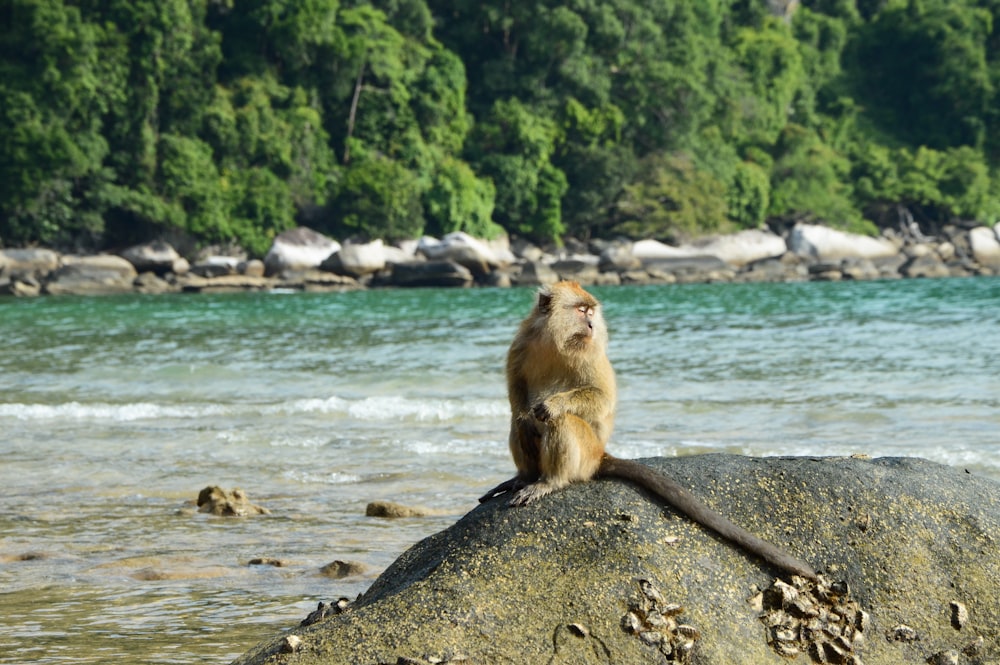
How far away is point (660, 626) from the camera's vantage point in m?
3.89

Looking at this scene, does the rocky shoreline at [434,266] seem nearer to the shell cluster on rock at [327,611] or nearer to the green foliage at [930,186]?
the green foliage at [930,186]

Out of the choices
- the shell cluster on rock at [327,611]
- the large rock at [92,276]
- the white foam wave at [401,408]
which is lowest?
the large rock at [92,276]

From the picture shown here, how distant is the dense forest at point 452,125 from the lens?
5028cm

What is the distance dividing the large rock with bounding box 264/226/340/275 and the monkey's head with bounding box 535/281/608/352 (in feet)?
146

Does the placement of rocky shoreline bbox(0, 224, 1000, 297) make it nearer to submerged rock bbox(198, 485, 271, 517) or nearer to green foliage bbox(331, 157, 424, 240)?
green foliage bbox(331, 157, 424, 240)

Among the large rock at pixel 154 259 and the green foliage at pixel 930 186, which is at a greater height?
the green foliage at pixel 930 186

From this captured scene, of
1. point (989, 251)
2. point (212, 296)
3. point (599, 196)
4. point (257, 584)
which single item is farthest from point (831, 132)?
point (257, 584)

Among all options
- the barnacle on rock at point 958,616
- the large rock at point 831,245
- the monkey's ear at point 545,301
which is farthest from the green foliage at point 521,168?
the barnacle on rock at point 958,616

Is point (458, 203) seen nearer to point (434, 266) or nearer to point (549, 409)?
point (434, 266)

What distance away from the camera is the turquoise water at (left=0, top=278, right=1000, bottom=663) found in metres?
5.96

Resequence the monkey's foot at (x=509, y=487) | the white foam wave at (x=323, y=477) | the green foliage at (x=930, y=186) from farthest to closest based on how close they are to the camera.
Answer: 1. the green foliage at (x=930, y=186)
2. the white foam wave at (x=323, y=477)
3. the monkey's foot at (x=509, y=487)

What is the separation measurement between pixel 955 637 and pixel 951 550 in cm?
32

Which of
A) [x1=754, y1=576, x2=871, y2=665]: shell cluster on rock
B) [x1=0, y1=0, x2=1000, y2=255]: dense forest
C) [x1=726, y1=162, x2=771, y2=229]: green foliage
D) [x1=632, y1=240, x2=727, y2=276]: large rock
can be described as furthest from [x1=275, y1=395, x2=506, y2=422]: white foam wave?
[x1=726, y1=162, x2=771, y2=229]: green foliage

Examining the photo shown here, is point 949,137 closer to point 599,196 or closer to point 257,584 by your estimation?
point 599,196
